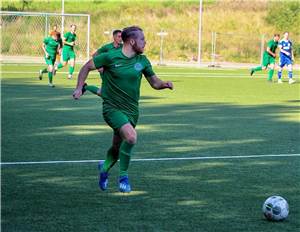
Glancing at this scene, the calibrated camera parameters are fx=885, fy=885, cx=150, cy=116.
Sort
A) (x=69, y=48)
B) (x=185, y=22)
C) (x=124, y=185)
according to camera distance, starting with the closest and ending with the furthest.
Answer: (x=124, y=185), (x=69, y=48), (x=185, y=22)

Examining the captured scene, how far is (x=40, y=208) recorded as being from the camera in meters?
8.27

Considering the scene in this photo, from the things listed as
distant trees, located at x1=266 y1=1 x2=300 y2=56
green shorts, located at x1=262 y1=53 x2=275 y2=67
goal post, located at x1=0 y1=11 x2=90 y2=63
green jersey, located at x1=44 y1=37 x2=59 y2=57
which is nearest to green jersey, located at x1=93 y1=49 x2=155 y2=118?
green jersey, located at x1=44 y1=37 x2=59 y2=57

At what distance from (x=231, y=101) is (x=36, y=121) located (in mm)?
8042

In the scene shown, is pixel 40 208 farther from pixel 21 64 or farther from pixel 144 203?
pixel 21 64

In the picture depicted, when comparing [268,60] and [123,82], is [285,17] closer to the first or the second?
[268,60]

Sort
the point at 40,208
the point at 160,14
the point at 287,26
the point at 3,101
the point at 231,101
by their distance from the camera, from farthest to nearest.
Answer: the point at 160,14, the point at 287,26, the point at 231,101, the point at 3,101, the point at 40,208

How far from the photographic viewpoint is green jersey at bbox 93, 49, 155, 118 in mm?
9523

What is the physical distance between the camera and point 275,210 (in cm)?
786

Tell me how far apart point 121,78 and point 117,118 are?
0.45 m

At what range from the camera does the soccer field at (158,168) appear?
7895 mm

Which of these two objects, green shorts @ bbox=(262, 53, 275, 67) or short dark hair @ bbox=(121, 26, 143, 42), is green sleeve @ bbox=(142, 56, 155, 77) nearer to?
short dark hair @ bbox=(121, 26, 143, 42)

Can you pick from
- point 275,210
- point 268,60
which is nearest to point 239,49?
point 268,60

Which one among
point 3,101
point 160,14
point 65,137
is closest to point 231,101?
point 3,101

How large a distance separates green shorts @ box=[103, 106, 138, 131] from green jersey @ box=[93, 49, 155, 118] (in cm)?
3
